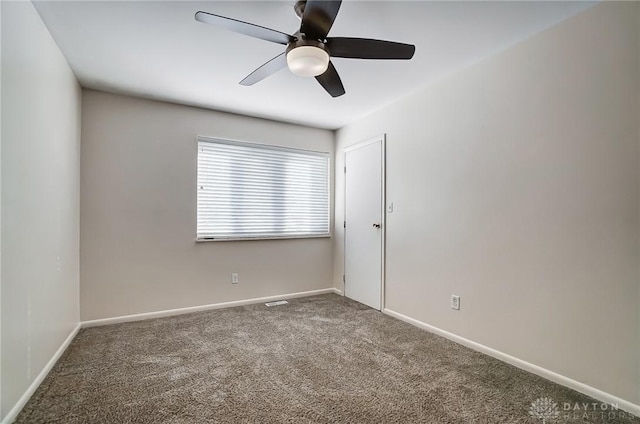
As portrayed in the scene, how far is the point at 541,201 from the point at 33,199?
3346mm

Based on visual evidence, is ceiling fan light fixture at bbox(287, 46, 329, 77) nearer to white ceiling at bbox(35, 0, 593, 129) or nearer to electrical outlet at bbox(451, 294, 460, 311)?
white ceiling at bbox(35, 0, 593, 129)

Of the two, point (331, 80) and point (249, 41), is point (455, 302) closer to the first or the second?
point (331, 80)

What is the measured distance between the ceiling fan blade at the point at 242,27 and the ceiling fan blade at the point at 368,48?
0.27m

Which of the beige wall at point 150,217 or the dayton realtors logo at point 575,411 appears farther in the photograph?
the beige wall at point 150,217

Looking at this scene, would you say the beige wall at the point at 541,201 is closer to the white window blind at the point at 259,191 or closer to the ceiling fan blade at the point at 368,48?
the ceiling fan blade at the point at 368,48

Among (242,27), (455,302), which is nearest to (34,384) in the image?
(242,27)

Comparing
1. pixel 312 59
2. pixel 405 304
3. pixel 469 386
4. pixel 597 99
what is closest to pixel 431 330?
pixel 405 304

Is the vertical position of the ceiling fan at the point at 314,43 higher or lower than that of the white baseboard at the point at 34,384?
higher

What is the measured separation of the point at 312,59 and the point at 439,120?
165cm

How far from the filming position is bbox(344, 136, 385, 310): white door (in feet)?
12.1

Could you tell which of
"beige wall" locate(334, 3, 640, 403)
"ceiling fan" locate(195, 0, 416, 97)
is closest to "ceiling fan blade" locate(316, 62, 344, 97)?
"ceiling fan" locate(195, 0, 416, 97)

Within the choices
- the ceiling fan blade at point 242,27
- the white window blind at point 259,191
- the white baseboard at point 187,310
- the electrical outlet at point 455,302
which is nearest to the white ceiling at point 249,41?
the ceiling fan blade at point 242,27

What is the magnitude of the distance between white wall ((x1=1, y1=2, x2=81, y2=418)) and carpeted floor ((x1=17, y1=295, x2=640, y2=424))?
302 millimetres

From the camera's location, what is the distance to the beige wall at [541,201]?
5.97 feet
